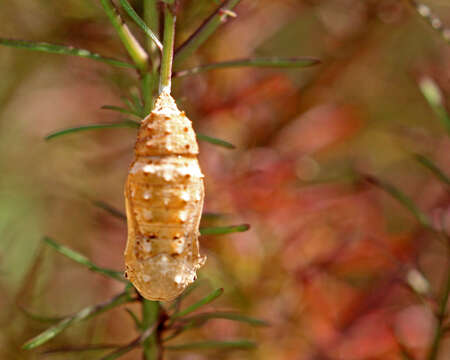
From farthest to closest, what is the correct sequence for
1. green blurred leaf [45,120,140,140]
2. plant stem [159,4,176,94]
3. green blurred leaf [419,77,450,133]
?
green blurred leaf [419,77,450,133], green blurred leaf [45,120,140,140], plant stem [159,4,176,94]

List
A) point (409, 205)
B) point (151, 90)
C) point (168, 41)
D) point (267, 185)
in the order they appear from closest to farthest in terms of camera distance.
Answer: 1. point (168, 41)
2. point (151, 90)
3. point (409, 205)
4. point (267, 185)

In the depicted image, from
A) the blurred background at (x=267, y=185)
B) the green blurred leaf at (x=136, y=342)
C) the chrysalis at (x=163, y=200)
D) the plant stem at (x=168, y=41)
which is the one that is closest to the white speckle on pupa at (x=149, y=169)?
the chrysalis at (x=163, y=200)

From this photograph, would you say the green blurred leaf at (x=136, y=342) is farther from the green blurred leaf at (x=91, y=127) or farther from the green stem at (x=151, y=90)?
the green blurred leaf at (x=91, y=127)

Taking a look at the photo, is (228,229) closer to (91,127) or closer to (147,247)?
(147,247)

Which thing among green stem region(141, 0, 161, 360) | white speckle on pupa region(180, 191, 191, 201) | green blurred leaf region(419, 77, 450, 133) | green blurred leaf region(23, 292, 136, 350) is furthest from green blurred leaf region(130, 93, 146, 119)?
green blurred leaf region(419, 77, 450, 133)

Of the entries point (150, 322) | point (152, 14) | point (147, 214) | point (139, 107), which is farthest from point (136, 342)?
point (152, 14)

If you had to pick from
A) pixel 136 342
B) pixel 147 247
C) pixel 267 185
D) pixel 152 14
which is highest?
pixel 152 14

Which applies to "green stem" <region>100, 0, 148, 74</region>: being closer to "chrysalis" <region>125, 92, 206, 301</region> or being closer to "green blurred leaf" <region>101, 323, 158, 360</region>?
"chrysalis" <region>125, 92, 206, 301</region>
